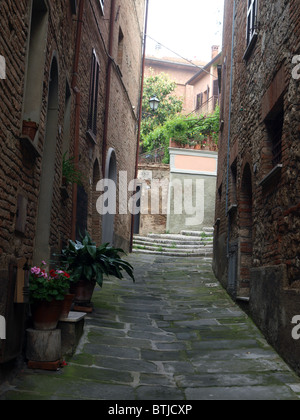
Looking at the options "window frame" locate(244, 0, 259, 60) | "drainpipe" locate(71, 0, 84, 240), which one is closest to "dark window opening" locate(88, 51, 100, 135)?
"drainpipe" locate(71, 0, 84, 240)

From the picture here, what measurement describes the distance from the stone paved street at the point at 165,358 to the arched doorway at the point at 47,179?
112 centimetres

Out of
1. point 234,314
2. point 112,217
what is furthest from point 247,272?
point 112,217

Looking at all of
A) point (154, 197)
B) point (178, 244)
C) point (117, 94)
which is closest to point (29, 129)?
point (117, 94)

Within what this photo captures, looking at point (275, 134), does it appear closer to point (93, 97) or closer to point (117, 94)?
point (93, 97)

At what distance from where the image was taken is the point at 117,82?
1240cm

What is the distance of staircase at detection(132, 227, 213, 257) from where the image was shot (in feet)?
48.4

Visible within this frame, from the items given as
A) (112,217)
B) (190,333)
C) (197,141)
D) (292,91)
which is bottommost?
(190,333)

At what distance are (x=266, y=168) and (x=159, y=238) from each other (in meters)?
11.2

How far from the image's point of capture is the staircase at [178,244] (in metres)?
14.8

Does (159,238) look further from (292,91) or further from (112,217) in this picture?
(292,91)

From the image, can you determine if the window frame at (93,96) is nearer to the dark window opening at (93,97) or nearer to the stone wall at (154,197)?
the dark window opening at (93,97)

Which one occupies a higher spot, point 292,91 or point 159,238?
point 292,91

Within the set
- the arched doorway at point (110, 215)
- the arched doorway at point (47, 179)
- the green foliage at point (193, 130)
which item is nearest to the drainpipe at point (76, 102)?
the arched doorway at point (47, 179)
